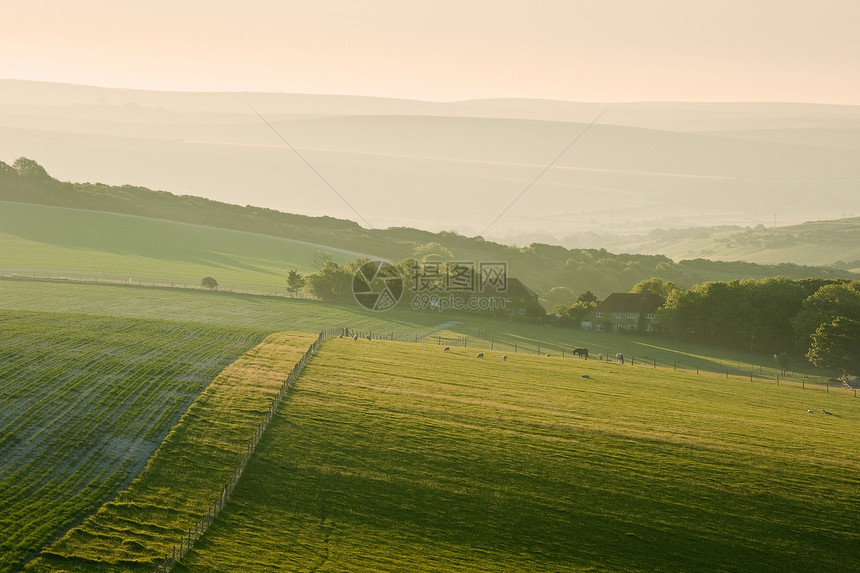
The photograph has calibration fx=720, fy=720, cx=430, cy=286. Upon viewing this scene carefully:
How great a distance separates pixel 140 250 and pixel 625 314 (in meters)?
88.2

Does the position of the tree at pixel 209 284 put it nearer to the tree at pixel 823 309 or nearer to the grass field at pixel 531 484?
the grass field at pixel 531 484

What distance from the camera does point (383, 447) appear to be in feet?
145

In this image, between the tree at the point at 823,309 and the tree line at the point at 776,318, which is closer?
the tree line at the point at 776,318

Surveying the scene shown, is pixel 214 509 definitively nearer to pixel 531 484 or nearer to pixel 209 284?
pixel 531 484

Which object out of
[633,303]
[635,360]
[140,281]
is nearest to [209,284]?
[140,281]

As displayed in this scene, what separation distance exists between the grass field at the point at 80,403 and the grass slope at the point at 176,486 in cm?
97

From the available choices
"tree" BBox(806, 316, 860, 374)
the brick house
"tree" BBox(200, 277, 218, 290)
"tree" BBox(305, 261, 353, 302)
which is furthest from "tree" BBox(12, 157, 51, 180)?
"tree" BBox(806, 316, 860, 374)

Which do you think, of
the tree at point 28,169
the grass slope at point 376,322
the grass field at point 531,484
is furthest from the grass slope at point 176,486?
the tree at point 28,169

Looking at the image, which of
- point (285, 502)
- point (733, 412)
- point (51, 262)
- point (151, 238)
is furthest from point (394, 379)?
point (151, 238)

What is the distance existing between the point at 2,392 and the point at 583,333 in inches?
2841

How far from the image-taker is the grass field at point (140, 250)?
115m

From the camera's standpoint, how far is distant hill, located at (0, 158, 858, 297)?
153788 millimetres

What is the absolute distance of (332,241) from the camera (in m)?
170

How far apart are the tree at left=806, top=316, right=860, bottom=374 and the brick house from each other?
77.1ft
